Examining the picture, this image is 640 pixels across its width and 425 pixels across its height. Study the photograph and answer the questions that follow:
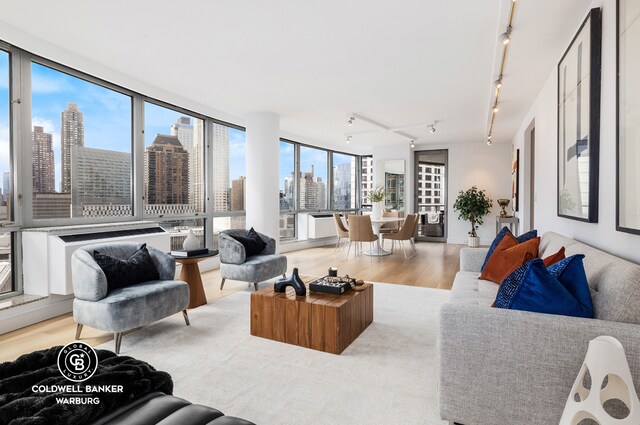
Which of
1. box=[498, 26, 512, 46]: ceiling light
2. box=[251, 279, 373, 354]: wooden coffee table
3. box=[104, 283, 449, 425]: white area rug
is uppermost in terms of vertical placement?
box=[498, 26, 512, 46]: ceiling light

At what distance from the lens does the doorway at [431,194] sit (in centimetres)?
953

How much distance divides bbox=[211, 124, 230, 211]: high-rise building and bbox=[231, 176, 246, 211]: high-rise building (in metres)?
0.14

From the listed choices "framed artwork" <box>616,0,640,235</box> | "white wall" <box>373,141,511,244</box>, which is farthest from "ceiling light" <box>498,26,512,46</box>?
"white wall" <box>373,141,511,244</box>

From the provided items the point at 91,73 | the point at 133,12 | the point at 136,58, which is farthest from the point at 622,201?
the point at 91,73

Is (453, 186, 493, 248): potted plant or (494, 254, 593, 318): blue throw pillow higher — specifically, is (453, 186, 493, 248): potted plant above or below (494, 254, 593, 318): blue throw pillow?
above

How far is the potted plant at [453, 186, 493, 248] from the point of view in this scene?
8586mm

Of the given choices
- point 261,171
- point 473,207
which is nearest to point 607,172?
point 261,171

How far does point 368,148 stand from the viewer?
10.0 metres

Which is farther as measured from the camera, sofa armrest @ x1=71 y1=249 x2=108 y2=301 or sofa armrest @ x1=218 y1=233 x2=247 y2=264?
sofa armrest @ x1=218 y1=233 x2=247 y2=264

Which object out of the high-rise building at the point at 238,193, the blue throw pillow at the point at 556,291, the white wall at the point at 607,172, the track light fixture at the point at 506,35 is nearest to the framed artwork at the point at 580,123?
the white wall at the point at 607,172

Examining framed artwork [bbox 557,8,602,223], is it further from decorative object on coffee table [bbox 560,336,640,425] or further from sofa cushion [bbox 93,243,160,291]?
sofa cushion [bbox 93,243,160,291]

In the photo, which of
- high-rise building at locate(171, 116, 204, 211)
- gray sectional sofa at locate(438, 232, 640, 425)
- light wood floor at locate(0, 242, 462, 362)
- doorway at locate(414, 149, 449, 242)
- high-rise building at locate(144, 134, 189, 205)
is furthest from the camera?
doorway at locate(414, 149, 449, 242)

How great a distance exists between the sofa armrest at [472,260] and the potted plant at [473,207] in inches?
210

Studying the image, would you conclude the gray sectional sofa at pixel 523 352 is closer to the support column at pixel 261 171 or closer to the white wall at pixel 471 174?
the support column at pixel 261 171
